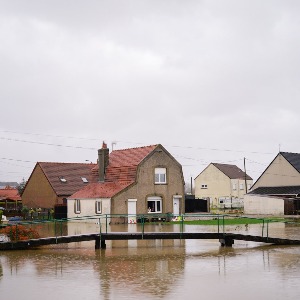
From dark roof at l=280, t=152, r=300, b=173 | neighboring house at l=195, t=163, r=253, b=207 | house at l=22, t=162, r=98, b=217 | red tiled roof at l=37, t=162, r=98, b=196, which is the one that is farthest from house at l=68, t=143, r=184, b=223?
neighboring house at l=195, t=163, r=253, b=207

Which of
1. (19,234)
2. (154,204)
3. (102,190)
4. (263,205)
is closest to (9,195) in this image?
(102,190)

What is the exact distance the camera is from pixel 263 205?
6675cm

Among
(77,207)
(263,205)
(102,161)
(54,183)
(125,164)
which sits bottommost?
(263,205)

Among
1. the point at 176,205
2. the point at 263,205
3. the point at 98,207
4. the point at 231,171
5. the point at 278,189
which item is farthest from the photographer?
the point at 231,171

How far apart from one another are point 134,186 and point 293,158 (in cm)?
3248

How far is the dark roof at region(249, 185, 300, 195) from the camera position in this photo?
2737 inches

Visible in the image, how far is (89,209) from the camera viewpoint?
171ft

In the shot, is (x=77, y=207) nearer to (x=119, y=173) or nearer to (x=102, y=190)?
(x=102, y=190)

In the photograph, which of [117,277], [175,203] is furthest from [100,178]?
[117,277]

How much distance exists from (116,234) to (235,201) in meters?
62.5

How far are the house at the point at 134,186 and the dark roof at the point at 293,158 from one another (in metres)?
24.5

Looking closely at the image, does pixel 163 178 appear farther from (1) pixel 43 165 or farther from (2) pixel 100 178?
(1) pixel 43 165

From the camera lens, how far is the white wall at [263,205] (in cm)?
6462

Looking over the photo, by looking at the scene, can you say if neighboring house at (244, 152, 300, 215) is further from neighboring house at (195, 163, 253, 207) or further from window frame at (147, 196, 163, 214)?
window frame at (147, 196, 163, 214)
